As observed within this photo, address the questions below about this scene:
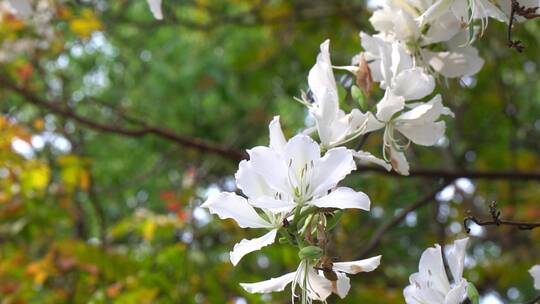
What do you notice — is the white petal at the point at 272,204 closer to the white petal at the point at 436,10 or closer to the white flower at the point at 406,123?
→ the white flower at the point at 406,123

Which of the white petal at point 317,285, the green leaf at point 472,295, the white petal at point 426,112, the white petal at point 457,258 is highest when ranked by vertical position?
the white petal at point 426,112

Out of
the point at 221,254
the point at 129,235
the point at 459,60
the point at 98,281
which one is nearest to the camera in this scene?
the point at 459,60

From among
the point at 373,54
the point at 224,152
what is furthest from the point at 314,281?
the point at 224,152

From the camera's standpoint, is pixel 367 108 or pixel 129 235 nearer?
pixel 367 108

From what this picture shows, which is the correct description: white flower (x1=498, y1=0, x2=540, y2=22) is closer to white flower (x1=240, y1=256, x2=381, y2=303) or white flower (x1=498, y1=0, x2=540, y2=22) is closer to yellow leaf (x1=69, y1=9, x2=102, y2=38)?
white flower (x1=240, y1=256, x2=381, y2=303)

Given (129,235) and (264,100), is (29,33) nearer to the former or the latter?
(264,100)

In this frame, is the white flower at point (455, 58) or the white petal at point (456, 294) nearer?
the white petal at point (456, 294)

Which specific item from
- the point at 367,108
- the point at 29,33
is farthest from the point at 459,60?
the point at 29,33

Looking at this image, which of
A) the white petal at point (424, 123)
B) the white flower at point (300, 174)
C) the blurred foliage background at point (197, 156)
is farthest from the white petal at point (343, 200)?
the blurred foliage background at point (197, 156)
